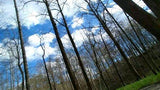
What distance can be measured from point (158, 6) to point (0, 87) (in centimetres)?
3749

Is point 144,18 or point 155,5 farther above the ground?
point 155,5

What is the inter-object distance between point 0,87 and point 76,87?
1286 inches

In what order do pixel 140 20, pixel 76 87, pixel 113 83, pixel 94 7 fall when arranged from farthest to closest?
1. pixel 113 83
2. pixel 94 7
3. pixel 76 87
4. pixel 140 20

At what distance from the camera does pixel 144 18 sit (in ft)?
7.55

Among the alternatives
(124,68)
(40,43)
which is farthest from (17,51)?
(124,68)

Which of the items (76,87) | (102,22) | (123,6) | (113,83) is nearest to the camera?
(123,6)

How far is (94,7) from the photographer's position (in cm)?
1253

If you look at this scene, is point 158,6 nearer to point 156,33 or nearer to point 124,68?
point 156,33

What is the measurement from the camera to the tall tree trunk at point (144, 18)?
2195 millimetres

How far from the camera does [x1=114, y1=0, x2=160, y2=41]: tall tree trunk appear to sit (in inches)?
86.4

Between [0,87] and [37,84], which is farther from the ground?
[0,87]

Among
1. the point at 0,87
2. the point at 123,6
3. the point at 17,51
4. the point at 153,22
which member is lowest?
the point at 0,87

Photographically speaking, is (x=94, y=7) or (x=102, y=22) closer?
(x=102, y=22)

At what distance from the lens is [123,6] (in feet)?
8.52
